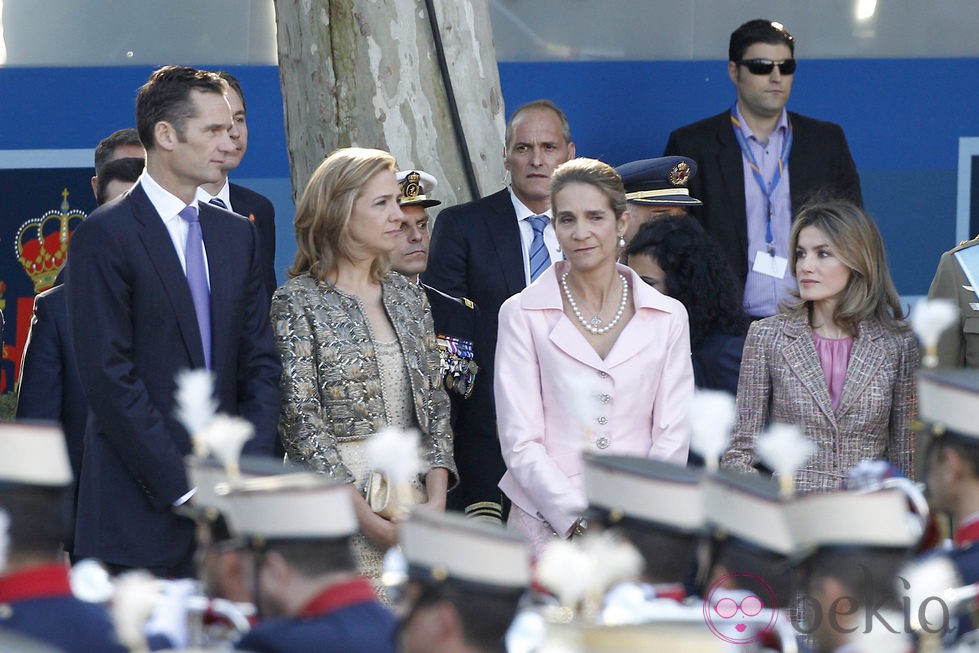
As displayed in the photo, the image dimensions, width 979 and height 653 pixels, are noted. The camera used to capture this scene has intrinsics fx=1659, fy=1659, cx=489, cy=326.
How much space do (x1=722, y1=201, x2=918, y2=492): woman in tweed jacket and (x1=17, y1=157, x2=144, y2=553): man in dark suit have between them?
209 cm

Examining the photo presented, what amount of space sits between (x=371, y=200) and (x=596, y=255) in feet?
2.24

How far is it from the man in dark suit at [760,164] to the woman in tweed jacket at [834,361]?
4.44ft

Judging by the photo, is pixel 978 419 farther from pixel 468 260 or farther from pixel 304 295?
pixel 468 260

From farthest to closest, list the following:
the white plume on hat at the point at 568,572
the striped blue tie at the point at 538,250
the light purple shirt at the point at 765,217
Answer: the light purple shirt at the point at 765,217 < the striped blue tie at the point at 538,250 < the white plume on hat at the point at 568,572

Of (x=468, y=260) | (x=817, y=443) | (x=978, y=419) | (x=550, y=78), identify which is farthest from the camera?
(x=550, y=78)

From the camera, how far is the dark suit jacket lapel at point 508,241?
5746mm

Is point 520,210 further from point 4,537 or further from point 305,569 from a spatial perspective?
point 4,537

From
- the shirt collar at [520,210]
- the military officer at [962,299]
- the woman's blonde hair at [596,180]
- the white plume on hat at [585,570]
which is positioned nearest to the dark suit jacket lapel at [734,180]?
the shirt collar at [520,210]

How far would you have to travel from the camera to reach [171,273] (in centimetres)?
450

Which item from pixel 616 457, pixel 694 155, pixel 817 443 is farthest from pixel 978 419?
pixel 694 155

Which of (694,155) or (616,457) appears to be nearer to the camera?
(616,457)

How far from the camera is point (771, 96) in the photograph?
21.7 feet

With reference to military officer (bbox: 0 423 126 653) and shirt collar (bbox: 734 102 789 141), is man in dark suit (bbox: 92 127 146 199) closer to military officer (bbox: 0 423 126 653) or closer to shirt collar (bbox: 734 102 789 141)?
shirt collar (bbox: 734 102 789 141)

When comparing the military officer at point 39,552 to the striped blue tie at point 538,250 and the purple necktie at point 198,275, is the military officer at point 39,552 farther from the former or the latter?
the striped blue tie at point 538,250
